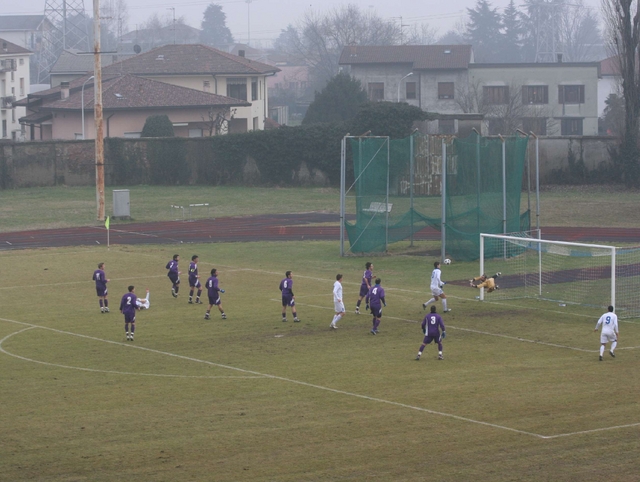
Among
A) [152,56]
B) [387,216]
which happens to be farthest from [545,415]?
[152,56]

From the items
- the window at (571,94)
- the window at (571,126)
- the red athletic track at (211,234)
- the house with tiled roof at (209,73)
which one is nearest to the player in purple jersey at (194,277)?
the red athletic track at (211,234)

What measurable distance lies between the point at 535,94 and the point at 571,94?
393 centimetres

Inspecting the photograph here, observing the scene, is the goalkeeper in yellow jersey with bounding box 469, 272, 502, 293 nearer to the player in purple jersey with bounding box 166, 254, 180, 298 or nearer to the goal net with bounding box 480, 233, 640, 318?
the goal net with bounding box 480, 233, 640, 318

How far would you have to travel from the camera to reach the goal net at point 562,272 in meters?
30.3

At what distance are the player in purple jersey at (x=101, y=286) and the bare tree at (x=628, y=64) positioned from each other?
1806 inches

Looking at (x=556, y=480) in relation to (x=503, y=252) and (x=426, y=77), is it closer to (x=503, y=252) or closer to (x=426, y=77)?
(x=503, y=252)

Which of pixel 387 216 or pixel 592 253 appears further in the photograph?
pixel 387 216

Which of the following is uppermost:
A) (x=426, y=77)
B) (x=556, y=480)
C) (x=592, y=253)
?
(x=426, y=77)

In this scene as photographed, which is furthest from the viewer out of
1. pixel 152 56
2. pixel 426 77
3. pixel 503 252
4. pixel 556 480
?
pixel 426 77

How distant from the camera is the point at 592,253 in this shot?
3416 centimetres

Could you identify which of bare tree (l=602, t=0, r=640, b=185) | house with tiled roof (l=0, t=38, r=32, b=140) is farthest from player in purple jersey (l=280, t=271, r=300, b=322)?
house with tiled roof (l=0, t=38, r=32, b=140)

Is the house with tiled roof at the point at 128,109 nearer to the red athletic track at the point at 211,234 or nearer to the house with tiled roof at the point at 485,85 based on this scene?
the house with tiled roof at the point at 485,85

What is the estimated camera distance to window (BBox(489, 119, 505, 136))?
281 ft

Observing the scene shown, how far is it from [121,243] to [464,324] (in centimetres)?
2286
